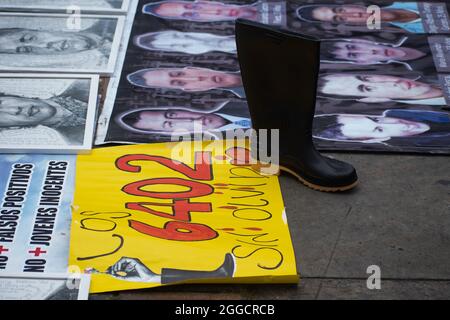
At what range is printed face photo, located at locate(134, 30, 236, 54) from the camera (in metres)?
4.49

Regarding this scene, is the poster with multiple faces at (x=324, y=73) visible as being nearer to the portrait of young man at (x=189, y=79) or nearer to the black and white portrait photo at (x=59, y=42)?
the portrait of young man at (x=189, y=79)

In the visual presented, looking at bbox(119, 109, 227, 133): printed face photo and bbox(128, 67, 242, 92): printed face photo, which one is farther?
bbox(128, 67, 242, 92): printed face photo

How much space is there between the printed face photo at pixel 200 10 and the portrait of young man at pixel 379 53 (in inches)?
21.3

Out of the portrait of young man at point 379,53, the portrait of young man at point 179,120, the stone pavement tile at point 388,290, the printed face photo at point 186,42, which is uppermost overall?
the printed face photo at point 186,42

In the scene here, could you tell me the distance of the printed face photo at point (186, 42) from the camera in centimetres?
449

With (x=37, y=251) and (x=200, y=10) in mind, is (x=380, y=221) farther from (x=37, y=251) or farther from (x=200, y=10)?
(x=200, y=10)

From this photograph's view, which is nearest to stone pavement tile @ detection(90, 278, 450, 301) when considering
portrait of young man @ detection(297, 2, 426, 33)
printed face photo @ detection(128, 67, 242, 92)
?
printed face photo @ detection(128, 67, 242, 92)

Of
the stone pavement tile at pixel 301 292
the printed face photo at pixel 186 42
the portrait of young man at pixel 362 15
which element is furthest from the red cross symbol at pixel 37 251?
the portrait of young man at pixel 362 15

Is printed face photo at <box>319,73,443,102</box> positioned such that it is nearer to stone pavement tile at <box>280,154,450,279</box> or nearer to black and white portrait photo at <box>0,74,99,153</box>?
stone pavement tile at <box>280,154,450,279</box>

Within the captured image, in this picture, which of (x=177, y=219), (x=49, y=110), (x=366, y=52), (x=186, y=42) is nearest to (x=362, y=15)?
(x=366, y=52)

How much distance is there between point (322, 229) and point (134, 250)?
674mm

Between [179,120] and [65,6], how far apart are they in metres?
1.35

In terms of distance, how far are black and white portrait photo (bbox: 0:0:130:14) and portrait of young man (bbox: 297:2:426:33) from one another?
100cm

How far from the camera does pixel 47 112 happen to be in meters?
3.81
